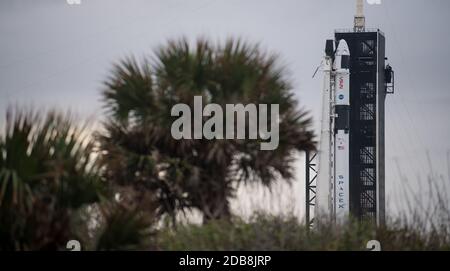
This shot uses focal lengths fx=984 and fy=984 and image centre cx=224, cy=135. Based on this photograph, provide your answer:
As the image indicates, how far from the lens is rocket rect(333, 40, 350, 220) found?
45.9 m

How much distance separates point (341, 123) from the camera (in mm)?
46219

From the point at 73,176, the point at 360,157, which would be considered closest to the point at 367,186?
the point at 360,157

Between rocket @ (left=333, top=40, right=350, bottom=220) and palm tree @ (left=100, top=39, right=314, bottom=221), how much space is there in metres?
28.5

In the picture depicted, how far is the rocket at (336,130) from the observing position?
45906 mm

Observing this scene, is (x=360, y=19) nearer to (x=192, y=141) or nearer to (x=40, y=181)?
(x=192, y=141)

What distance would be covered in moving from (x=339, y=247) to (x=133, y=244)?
3.13 metres

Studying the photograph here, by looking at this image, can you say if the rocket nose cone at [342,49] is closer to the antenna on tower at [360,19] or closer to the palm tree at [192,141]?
the antenna on tower at [360,19]

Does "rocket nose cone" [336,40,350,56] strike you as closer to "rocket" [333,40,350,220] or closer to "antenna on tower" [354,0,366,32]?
"rocket" [333,40,350,220]

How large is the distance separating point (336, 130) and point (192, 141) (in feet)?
97.6

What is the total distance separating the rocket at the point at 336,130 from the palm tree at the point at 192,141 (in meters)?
28.1

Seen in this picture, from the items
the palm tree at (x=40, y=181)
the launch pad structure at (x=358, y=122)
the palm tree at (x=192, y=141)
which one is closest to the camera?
the palm tree at (x=40, y=181)

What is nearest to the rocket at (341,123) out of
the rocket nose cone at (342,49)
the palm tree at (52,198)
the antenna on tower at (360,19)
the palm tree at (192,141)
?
the rocket nose cone at (342,49)

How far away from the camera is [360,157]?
47969 millimetres

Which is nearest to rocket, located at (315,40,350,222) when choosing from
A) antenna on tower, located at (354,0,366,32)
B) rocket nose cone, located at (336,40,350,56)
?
rocket nose cone, located at (336,40,350,56)
